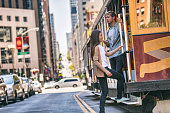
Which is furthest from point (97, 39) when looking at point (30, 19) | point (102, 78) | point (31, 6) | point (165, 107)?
point (31, 6)

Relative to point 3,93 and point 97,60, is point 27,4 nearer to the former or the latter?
point 3,93

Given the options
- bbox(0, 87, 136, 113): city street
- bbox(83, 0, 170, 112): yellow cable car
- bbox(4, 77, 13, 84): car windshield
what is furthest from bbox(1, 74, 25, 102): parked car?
bbox(83, 0, 170, 112): yellow cable car

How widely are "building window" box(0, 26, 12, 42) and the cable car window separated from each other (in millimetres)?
74876

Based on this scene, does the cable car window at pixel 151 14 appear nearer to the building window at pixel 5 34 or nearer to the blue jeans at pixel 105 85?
the blue jeans at pixel 105 85

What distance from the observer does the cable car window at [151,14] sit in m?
6.77

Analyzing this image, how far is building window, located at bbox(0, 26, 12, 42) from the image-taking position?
7938cm

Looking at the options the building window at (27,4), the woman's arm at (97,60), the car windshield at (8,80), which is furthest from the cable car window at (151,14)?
the building window at (27,4)

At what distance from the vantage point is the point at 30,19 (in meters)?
86.6

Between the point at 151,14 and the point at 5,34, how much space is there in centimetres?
7593

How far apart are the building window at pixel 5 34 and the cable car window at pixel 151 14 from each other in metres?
74.9

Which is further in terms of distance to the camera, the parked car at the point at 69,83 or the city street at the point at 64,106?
the parked car at the point at 69,83

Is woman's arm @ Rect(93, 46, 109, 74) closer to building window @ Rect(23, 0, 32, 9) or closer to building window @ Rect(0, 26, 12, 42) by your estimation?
building window @ Rect(0, 26, 12, 42)

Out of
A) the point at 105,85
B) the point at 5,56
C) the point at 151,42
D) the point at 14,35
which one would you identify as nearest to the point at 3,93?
the point at 105,85

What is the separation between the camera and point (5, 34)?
8012cm
